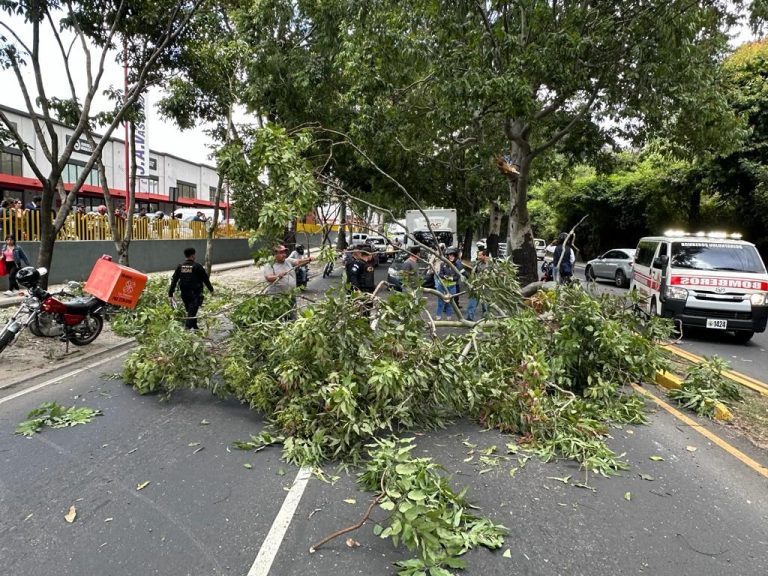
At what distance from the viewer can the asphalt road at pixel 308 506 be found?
3096mm

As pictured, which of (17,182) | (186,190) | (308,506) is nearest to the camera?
(308,506)

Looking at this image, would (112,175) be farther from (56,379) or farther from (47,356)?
(56,379)

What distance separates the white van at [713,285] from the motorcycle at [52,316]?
8.95 m

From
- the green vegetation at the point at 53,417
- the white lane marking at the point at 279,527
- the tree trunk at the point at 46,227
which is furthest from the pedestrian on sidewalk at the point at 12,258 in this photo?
the white lane marking at the point at 279,527

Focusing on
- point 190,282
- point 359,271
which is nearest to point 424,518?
point 190,282

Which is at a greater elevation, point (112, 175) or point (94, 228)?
point (112, 175)

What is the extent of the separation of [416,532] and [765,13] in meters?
10.8

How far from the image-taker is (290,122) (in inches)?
645

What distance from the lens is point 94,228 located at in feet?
56.6

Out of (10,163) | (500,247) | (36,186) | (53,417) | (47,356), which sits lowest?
(47,356)

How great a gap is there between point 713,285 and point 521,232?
5.14 metres

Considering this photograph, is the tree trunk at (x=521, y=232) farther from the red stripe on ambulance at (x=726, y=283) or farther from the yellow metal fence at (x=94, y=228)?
the yellow metal fence at (x=94, y=228)

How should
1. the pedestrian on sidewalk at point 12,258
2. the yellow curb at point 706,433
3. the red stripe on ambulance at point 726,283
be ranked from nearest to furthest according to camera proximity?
the yellow curb at point 706,433
the red stripe on ambulance at point 726,283
the pedestrian on sidewalk at point 12,258

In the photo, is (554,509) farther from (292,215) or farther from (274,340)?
(292,215)
